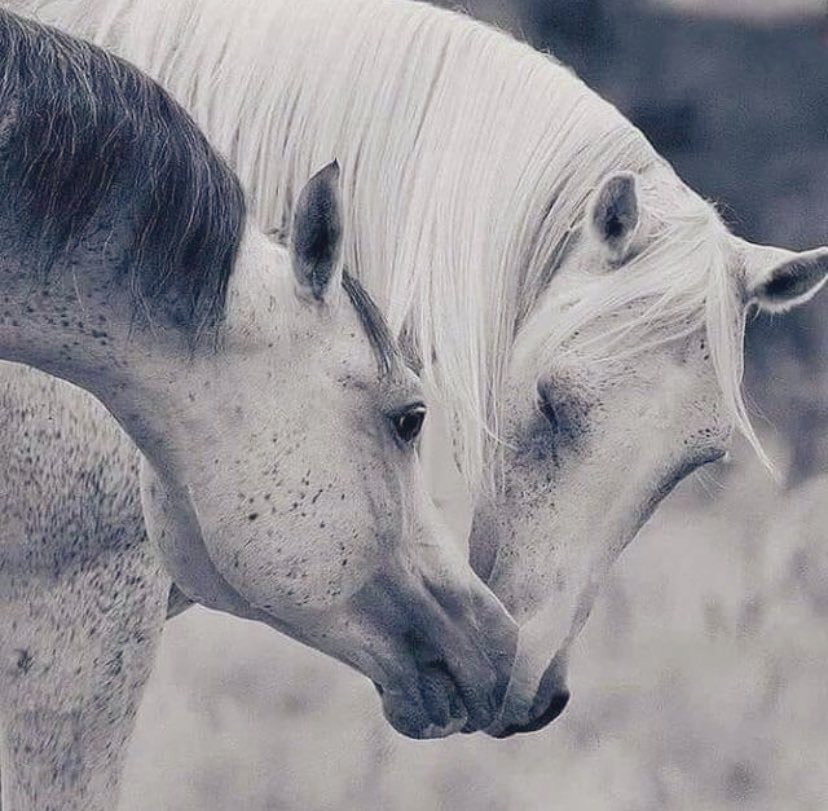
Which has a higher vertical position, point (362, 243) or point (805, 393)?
point (362, 243)

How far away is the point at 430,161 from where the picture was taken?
3.82 ft

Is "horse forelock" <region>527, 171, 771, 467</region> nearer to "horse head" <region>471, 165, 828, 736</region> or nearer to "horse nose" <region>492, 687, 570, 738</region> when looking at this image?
"horse head" <region>471, 165, 828, 736</region>

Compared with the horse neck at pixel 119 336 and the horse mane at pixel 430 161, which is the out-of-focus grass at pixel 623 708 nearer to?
the horse mane at pixel 430 161

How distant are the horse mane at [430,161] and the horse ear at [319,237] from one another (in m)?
0.25

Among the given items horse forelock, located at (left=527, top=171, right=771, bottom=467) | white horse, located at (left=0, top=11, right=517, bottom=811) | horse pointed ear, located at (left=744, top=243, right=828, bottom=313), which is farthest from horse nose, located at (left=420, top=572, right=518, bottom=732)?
horse pointed ear, located at (left=744, top=243, right=828, bottom=313)

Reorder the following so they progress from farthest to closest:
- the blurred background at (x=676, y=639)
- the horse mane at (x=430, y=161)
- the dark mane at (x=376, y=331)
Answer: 1. the blurred background at (x=676, y=639)
2. the horse mane at (x=430, y=161)
3. the dark mane at (x=376, y=331)

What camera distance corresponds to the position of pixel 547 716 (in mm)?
1264

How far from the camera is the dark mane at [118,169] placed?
79 centimetres

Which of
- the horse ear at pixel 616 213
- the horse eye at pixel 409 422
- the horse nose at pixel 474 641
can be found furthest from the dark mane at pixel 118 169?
the horse ear at pixel 616 213

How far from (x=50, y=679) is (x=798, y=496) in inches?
30.7

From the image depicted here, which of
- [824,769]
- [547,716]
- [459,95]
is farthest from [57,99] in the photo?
[824,769]

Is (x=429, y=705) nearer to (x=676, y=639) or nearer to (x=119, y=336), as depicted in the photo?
(x=119, y=336)

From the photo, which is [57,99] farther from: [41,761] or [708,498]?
[708,498]

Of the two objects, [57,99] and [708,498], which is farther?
[708,498]
